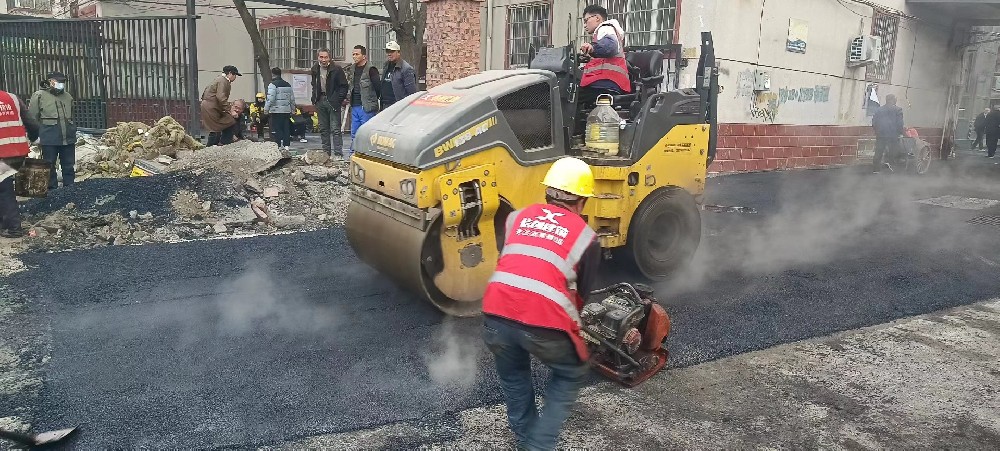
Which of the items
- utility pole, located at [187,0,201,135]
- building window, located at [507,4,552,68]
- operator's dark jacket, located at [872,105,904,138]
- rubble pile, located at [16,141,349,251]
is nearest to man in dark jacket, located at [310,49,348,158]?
rubble pile, located at [16,141,349,251]

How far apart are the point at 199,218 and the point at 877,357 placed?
23.1ft

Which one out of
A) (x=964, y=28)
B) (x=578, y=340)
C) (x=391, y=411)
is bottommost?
(x=391, y=411)

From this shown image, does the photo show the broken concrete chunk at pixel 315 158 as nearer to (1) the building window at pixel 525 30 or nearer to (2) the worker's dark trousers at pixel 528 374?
(1) the building window at pixel 525 30

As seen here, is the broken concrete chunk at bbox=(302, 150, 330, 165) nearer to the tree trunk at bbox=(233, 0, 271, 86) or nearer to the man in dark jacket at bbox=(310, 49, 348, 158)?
the man in dark jacket at bbox=(310, 49, 348, 158)

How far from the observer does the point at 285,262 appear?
21.2 ft

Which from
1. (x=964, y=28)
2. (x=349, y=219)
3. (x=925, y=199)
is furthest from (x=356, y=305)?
(x=964, y=28)

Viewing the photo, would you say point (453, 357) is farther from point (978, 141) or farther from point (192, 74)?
point (978, 141)

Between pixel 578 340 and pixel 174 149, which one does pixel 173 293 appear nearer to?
pixel 578 340

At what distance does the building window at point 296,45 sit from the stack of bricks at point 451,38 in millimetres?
11750

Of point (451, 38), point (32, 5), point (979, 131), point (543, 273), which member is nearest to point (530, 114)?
point (543, 273)

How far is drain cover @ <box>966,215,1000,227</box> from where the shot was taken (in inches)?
356

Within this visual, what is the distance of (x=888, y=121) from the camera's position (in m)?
13.5

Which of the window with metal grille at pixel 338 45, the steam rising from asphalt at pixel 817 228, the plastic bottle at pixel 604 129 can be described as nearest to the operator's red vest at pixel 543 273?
the plastic bottle at pixel 604 129

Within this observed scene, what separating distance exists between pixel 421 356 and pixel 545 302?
5.70ft
